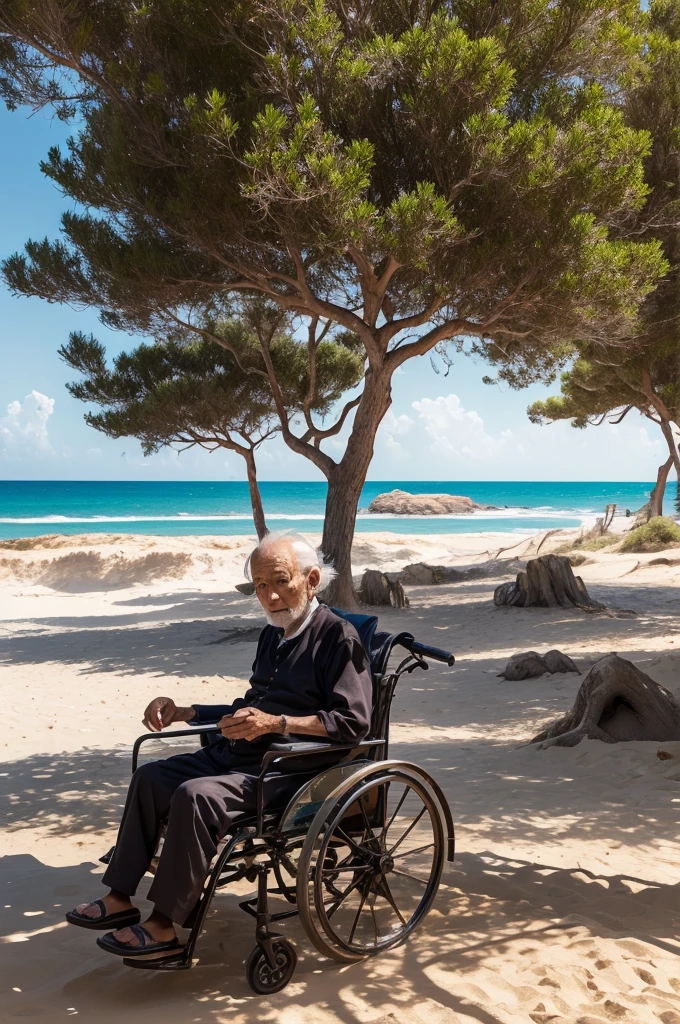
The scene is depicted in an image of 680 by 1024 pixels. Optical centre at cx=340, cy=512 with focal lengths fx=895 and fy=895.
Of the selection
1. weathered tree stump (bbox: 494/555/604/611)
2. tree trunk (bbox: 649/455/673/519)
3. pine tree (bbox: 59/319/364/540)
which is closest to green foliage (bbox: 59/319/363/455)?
pine tree (bbox: 59/319/364/540)

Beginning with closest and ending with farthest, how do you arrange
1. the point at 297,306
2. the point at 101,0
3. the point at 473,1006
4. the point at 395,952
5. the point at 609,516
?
the point at 473,1006, the point at 395,952, the point at 101,0, the point at 297,306, the point at 609,516

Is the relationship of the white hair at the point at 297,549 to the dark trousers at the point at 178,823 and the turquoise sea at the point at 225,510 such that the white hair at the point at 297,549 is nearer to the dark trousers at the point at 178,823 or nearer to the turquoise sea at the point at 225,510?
the dark trousers at the point at 178,823

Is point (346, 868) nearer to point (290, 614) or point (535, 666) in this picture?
point (290, 614)

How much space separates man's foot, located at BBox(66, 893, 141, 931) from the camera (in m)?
2.58

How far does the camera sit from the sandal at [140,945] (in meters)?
2.47

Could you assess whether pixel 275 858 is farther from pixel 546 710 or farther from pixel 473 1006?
pixel 546 710

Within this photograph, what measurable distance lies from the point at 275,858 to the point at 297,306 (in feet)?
33.0

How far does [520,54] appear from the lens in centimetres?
1053

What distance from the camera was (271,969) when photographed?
2627mm

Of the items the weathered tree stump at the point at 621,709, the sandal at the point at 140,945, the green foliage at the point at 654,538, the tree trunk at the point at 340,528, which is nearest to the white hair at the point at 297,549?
the sandal at the point at 140,945

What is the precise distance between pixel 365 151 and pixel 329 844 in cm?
777

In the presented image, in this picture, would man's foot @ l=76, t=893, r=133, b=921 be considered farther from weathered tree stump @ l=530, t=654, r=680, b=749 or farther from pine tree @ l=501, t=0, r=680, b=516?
pine tree @ l=501, t=0, r=680, b=516

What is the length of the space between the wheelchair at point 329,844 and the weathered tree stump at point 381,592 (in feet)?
33.9

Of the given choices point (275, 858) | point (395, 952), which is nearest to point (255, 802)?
point (275, 858)
